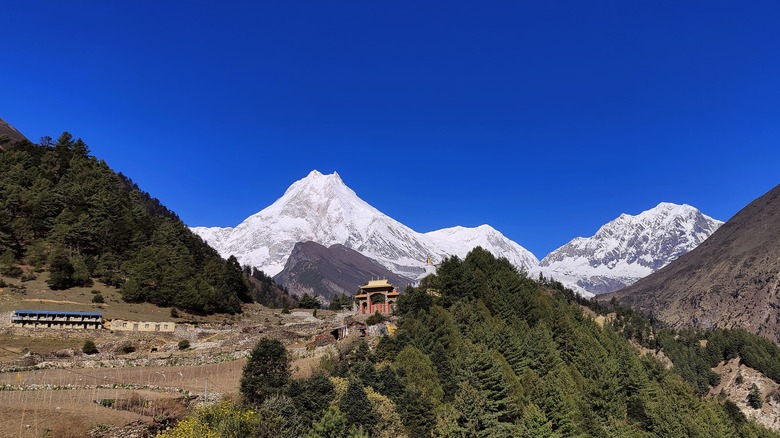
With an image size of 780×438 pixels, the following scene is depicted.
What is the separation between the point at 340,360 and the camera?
51.3 metres

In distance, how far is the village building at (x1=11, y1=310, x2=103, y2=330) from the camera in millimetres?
60469

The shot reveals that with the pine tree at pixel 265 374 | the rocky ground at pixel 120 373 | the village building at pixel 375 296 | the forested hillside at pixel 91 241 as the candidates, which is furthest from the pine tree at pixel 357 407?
the forested hillside at pixel 91 241

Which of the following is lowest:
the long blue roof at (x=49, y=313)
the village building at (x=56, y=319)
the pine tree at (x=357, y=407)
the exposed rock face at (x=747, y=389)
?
the exposed rock face at (x=747, y=389)

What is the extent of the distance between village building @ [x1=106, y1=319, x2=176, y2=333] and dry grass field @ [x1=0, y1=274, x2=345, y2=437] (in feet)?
5.55

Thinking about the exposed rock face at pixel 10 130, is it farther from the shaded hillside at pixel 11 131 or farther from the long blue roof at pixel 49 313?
the long blue roof at pixel 49 313

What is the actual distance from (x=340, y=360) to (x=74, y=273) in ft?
164

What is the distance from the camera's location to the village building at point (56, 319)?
198 feet

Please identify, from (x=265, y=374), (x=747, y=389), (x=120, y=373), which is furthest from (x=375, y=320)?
(x=747, y=389)

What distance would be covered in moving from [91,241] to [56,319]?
3190 cm

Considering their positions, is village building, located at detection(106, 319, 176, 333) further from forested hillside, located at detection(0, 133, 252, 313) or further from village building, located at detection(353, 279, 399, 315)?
village building, located at detection(353, 279, 399, 315)

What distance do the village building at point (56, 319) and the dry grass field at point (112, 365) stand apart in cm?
135

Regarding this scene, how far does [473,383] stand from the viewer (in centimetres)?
4497

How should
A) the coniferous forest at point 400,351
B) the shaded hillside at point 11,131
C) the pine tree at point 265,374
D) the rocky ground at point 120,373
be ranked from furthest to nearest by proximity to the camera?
the shaded hillside at point 11,131 < the pine tree at point 265,374 < the coniferous forest at point 400,351 < the rocky ground at point 120,373

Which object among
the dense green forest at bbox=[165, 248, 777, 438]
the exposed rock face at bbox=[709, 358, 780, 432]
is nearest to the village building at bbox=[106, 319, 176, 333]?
the dense green forest at bbox=[165, 248, 777, 438]
